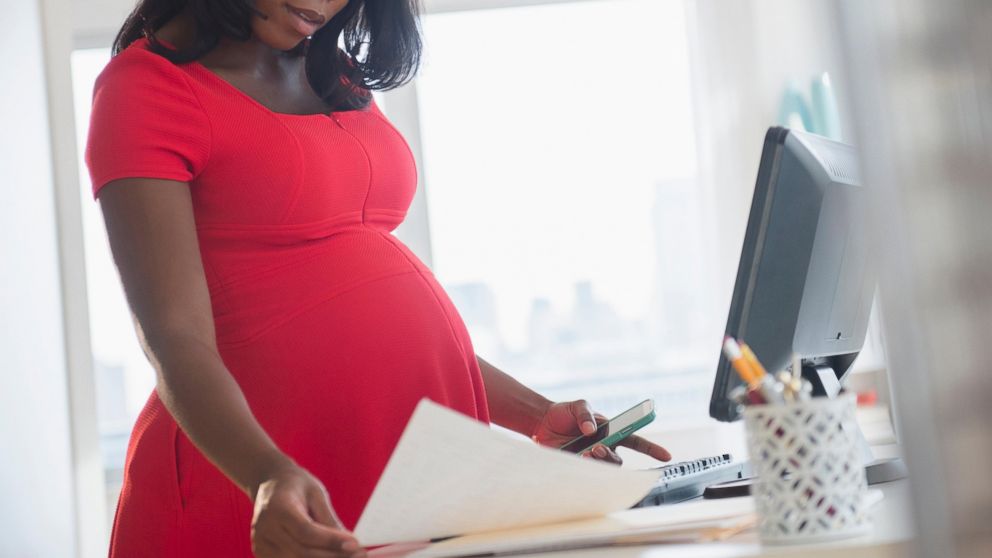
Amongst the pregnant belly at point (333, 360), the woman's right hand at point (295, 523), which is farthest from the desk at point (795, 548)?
the pregnant belly at point (333, 360)

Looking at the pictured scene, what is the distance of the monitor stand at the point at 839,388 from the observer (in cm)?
105

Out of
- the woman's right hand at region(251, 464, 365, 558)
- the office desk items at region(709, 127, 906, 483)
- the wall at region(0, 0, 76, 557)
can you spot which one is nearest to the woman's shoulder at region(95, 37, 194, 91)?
the woman's right hand at region(251, 464, 365, 558)

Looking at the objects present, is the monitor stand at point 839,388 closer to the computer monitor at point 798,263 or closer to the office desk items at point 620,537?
the computer monitor at point 798,263

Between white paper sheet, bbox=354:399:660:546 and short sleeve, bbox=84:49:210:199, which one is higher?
short sleeve, bbox=84:49:210:199

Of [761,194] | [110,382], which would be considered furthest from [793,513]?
[110,382]

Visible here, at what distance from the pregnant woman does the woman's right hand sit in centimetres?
13

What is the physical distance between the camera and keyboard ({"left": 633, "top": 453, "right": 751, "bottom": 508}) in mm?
1012

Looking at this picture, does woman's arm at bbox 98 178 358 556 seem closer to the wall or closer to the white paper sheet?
the white paper sheet

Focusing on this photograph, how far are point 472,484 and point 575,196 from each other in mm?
2803

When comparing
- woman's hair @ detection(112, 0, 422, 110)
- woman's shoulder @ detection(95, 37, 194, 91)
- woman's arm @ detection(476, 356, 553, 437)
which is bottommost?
woman's arm @ detection(476, 356, 553, 437)

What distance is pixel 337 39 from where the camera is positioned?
1365 mm

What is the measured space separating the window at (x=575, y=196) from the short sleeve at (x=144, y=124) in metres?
2.38

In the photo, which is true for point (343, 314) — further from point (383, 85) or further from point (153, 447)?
point (383, 85)

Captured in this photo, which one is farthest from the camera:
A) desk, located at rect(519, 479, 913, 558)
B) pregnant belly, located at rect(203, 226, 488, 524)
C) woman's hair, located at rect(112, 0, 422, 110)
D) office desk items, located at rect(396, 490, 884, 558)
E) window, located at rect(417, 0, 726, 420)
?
window, located at rect(417, 0, 726, 420)
